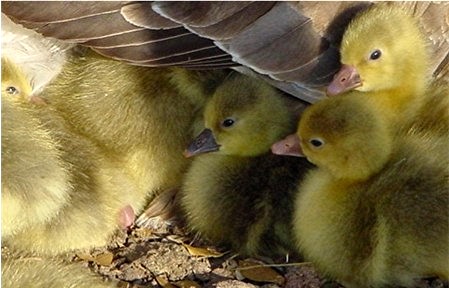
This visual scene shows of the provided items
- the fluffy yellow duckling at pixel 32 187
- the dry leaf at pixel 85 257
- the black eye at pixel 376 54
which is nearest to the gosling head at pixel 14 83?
the fluffy yellow duckling at pixel 32 187

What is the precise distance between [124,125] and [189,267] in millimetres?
428

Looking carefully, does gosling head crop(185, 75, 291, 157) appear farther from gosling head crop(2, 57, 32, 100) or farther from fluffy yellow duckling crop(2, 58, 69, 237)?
gosling head crop(2, 57, 32, 100)

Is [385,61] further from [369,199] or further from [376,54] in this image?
[369,199]

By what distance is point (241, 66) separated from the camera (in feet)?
11.6

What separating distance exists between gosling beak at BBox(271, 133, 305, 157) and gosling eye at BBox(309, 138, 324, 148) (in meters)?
0.04

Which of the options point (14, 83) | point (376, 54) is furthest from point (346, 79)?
point (14, 83)

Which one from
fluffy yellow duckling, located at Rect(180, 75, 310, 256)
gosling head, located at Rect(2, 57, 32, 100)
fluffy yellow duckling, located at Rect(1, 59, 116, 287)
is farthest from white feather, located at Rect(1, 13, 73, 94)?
fluffy yellow duckling, located at Rect(180, 75, 310, 256)

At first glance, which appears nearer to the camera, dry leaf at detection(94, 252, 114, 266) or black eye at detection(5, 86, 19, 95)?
dry leaf at detection(94, 252, 114, 266)

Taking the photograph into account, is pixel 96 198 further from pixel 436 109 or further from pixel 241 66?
pixel 436 109

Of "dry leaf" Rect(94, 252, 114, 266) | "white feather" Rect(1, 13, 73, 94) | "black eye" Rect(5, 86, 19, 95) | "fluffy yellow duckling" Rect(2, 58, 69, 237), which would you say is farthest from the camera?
"white feather" Rect(1, 13, 73, 94)

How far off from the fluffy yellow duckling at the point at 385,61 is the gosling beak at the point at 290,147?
156 mm

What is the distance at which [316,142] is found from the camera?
3.29 m

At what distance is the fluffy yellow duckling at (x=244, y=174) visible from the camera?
343 cm

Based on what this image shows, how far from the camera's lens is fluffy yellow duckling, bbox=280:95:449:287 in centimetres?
315
